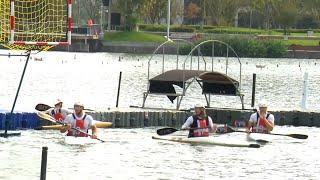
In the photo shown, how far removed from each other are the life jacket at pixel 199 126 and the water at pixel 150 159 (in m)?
0.48

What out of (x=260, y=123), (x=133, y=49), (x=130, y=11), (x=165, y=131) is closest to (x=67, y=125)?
(x=165, y=131)

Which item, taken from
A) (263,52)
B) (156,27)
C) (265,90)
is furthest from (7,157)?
(156,27)

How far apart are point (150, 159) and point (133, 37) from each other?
409 ft

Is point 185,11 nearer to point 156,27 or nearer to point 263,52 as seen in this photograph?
point 156,27

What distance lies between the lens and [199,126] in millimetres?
39375

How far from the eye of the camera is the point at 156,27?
172 metres

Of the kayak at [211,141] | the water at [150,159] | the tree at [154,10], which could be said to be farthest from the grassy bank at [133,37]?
the kayak at [211,141]

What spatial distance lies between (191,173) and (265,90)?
53293 millimetres

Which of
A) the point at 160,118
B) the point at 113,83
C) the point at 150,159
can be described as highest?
the point at 160,118

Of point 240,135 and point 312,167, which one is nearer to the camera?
point 312,167

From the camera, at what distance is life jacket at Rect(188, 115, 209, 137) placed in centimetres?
3922

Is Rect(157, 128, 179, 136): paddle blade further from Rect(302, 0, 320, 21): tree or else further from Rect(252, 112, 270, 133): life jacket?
Rect(302, 0, 320, 21): tree

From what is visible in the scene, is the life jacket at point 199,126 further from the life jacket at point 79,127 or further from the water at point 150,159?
the life jacket at point 79,127

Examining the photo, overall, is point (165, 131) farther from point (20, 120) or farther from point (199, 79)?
point (199, 79)
